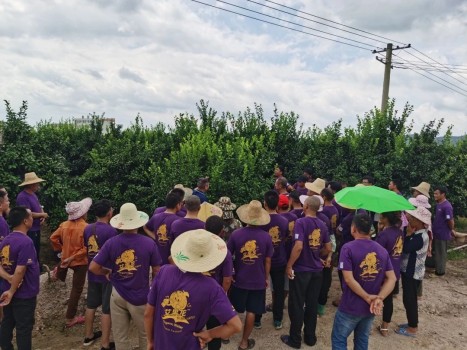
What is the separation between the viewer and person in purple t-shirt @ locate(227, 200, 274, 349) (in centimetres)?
457

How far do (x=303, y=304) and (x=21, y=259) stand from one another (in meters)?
3.52

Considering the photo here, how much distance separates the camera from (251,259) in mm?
4570

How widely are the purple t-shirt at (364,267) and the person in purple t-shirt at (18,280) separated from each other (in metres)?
3.47

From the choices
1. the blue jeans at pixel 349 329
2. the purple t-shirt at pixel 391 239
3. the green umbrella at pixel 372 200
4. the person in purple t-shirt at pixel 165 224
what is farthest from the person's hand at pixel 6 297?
the purple t-shirt at pixel 391 239

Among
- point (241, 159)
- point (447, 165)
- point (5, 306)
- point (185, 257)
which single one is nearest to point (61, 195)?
point (241, 159)

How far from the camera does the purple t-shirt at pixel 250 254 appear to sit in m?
4.57

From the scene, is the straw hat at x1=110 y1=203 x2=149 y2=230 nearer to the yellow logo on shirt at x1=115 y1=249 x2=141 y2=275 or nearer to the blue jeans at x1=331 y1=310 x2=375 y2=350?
the yellow logo on shirt at x1=115 y1=249 x2=141 y2=275

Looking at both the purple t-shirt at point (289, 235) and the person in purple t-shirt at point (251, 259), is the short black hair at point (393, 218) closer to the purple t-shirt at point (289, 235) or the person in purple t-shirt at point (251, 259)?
the purple t-shirt at point (289, 235)

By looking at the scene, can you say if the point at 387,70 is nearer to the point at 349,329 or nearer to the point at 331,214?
the point at 331,214

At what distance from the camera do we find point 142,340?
14.4ft

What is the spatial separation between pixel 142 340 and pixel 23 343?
4.29 feet

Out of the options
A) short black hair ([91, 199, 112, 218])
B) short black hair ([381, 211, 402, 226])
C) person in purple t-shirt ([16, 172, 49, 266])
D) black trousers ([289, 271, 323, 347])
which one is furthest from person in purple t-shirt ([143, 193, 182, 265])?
person in purple t-shirt ([16, 172, 49, 266])

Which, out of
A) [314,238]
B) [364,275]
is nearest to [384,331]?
[314,238]

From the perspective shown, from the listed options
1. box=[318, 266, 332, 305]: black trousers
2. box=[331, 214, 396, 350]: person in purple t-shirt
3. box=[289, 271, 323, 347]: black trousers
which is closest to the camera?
box=[331, 214, 396, 350]: person in purple t-shirt
